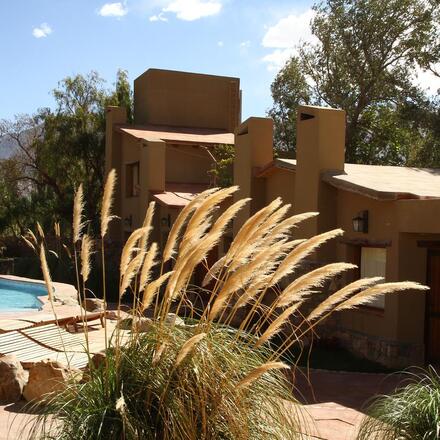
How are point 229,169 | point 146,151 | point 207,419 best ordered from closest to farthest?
point 207,419, point 229,169, point 146,151

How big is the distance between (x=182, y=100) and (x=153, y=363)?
878 inches

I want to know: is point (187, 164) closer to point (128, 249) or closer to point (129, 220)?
point (129, 220)

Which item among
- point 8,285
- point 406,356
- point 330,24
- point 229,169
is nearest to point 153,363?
point 406,356

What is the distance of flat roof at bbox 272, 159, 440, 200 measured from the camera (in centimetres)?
1058

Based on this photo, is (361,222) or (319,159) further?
(319,159)

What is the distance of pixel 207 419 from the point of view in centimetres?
374

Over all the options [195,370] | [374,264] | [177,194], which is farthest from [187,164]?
[195,370]

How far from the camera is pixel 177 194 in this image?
66.9 feet

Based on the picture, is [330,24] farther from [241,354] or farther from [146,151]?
[241,354]

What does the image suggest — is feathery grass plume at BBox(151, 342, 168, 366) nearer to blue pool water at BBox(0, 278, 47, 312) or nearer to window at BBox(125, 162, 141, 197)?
blue pool water at BBox(0, 278, 47, 312)

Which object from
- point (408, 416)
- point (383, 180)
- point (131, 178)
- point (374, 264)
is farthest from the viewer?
point (131, 178)

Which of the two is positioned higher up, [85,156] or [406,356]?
[85,156]

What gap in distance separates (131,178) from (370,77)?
1044 cm

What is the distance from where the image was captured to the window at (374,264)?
11.3 meters
